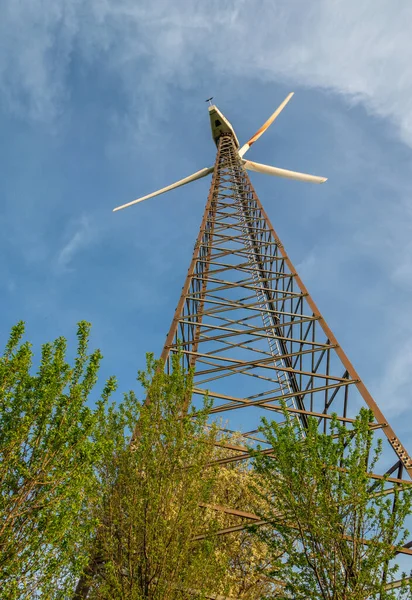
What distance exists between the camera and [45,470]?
6000 mm

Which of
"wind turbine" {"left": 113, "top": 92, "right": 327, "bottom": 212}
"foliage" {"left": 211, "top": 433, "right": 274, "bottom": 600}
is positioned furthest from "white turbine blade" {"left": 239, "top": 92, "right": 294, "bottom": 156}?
"foliage" {"left": 211, "top": 433, "right": 274, "bottom": 600}

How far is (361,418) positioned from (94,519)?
151 inches

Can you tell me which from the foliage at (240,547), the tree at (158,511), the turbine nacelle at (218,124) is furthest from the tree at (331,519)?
the turbine nacelle at (218,124)

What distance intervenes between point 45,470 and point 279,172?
1899 centimetres

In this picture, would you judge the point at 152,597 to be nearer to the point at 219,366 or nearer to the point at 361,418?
the point at 361,418

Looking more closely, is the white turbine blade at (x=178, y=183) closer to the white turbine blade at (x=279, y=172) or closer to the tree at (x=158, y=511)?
the white turbine blade at (x=279, y=172)

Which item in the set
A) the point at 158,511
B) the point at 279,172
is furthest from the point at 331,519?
the point at 279,172

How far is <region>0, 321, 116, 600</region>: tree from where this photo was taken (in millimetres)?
5531

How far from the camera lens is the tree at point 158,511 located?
5.32m

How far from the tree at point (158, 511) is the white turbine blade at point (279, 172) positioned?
16820 mm

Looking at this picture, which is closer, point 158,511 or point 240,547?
point 158,511

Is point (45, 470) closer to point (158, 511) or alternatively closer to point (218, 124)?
point (158, 511)

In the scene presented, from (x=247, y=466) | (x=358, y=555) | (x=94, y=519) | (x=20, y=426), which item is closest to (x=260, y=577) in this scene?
(x=247, y=466)

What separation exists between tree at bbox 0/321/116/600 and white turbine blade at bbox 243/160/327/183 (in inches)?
669
